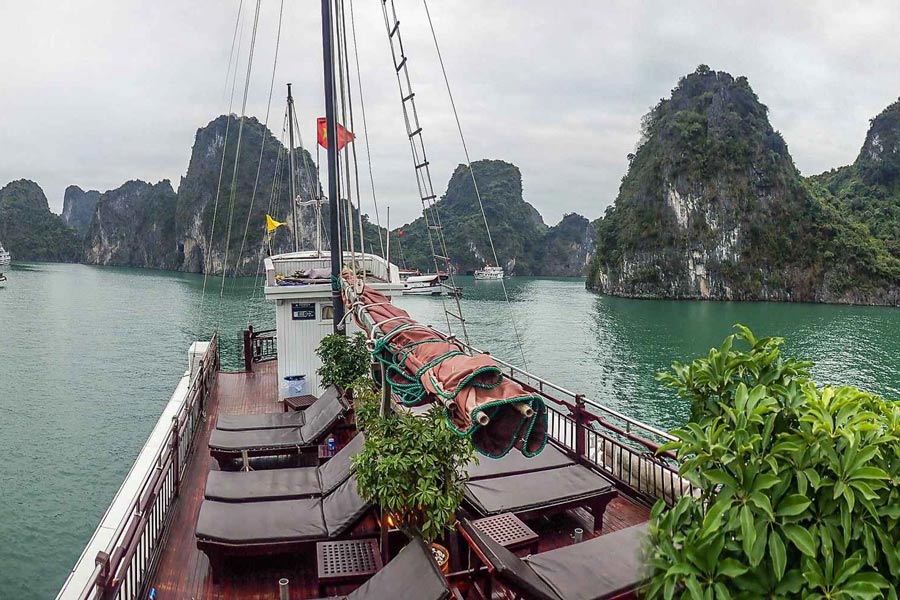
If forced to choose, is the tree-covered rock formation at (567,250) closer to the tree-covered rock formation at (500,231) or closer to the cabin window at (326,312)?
the tree-covered rock formation at (500,231)

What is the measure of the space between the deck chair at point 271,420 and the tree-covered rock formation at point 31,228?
148347 millimetres

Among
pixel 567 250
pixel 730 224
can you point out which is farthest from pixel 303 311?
pixel 567 250

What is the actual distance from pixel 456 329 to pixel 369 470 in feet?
115

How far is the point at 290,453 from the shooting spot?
22.3 feet

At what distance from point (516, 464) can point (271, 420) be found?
356 centimetres

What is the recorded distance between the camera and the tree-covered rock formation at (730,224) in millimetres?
66625

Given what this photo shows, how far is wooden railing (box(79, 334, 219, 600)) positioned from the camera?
10.6 ft

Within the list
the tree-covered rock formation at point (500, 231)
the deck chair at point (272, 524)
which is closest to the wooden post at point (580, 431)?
the deck chair at point (272, 524)

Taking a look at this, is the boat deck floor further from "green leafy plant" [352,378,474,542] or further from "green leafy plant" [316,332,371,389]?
"green leafy plant" [316,332,371,389]

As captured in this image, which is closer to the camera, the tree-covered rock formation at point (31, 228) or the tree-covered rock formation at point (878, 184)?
the tree-covered rock formation at point (878, 184)

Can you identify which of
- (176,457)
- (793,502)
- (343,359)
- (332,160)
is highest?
(332,160)

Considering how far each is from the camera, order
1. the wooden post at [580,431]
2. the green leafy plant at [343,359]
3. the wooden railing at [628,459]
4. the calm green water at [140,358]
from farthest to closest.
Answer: the calm green water at [140,358] → the green leafy plant at [343,359] → the wooden post at [580,431] → the wooden railing at [628,459]

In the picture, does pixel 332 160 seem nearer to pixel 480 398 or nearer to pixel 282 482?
pixel 282 482

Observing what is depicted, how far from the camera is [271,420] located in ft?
24.9
